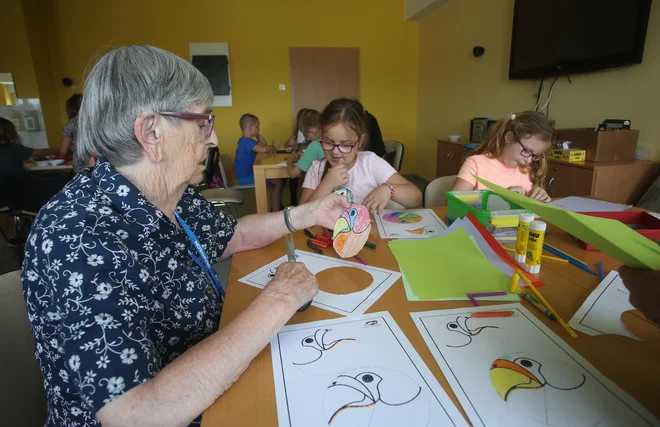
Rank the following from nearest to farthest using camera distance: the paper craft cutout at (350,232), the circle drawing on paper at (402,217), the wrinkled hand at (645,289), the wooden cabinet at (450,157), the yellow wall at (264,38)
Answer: the wrinkled hand at (645,289) → the paper craft cutout at (350,232) → the circle drawing on paper at (402,217) → the wooden cabinet at (450,157) → the yellow wall at (264,38)

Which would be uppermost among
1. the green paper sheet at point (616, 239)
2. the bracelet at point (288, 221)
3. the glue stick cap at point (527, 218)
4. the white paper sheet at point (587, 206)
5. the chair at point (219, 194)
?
the green paper sheet at point (616, 239)

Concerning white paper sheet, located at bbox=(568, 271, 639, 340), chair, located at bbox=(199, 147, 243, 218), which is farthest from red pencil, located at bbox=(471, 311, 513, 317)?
chair, located at bbox=(199, 147, 243, 218)

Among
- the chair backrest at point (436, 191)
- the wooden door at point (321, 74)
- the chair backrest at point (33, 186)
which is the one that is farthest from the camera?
the wooden door at point (321, 74)

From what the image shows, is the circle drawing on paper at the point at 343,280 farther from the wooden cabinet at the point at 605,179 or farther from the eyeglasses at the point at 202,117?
the wooden cabinet at the point at 605,179

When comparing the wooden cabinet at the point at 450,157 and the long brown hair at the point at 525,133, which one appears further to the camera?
the wooden cabinet at the point at 450,157

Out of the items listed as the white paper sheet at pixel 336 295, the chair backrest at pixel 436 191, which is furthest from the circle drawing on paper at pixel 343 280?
the chair backrest at pixel 436 191

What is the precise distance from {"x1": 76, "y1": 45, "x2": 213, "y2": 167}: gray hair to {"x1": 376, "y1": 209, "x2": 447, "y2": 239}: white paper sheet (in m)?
0.81

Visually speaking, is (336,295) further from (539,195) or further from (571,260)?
(539,195)

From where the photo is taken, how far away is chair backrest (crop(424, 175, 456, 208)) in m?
2.04

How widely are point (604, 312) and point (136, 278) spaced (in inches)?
37.3

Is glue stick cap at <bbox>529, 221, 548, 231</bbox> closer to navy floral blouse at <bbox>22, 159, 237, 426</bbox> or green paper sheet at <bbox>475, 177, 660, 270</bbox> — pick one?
green paper sheet at <bbox>475, 177, 660, 270</bbox>

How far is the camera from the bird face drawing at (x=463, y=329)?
70cm

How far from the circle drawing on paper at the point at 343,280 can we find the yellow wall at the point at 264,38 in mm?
5652

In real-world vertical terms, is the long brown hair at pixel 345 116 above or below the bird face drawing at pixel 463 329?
above
